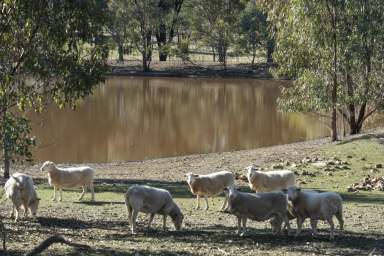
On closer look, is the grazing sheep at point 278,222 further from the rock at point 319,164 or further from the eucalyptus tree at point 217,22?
the eucalyptus tree at point 217,22

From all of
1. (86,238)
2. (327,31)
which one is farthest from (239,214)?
(327,31)

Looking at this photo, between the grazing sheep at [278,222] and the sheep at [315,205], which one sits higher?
the sheep at [315,205]

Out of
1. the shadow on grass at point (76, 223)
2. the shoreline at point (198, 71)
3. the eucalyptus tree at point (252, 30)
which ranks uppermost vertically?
the eucalyptus tree at point (252, 30)

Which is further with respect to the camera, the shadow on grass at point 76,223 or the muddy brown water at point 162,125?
the muddy brown water at point 162,125

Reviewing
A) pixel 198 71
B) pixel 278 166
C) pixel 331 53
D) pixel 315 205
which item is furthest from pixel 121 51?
pixel 315 205

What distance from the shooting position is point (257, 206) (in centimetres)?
1473

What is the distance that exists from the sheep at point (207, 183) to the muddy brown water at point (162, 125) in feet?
42.7

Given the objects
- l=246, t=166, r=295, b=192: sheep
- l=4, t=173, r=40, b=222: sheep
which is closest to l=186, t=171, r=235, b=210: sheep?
l=246, t=166, r=295, b=192: sheep

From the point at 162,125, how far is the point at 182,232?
31587mm

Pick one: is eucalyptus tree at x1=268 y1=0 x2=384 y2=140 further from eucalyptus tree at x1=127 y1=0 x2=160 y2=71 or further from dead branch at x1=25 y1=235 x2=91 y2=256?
eucalyptus tree at x1=127 y1=0 x2=160 y2=71

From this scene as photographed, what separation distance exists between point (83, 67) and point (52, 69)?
70cm

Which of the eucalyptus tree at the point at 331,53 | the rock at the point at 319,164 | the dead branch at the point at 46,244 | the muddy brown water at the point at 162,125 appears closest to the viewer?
the dead branch at the point at 46,244

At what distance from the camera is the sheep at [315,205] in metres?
14.5

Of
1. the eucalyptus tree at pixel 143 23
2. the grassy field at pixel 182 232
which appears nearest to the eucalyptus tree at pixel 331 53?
the grassy field at pixel 182 232
